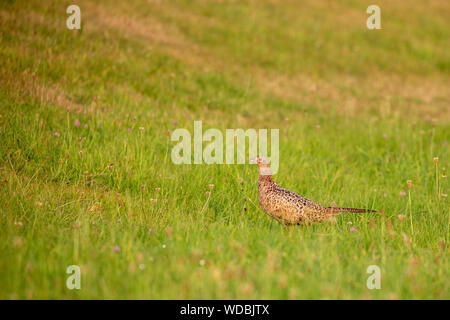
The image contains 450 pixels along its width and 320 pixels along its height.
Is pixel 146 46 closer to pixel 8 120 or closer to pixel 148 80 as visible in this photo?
pixel 148 80

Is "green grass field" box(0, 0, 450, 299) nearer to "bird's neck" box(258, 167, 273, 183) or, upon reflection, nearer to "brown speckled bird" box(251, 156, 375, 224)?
"brown speckled bird" box(251, 156, 375, 224)

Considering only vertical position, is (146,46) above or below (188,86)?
above

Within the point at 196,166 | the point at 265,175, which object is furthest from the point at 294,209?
the point at 196,166

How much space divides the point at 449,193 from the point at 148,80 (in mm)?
6703

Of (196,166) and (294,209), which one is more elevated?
(196,166)

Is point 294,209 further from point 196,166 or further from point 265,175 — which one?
point 196,166

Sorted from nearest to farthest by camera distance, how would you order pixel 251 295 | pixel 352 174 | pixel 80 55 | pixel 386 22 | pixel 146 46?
pixel 251 295 → pixel 352 174 → pixel 80 55 → pixel 146 46 → pixel 386 22

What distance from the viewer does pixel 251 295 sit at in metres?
3.71

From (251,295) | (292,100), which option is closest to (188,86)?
(292,100)

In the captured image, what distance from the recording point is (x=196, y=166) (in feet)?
22.6

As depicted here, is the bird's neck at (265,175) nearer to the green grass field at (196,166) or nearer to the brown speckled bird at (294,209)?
the brown speckled bird at (294,209)

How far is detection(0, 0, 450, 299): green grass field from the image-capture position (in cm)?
403

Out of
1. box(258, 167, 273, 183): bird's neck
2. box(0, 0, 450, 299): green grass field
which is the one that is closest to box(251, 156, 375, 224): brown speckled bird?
box(0, 0, 450, 299): green grass field

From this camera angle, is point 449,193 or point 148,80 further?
point 148,80
